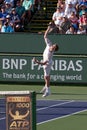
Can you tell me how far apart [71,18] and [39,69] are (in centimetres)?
247

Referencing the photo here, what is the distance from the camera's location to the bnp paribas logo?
8.22 m

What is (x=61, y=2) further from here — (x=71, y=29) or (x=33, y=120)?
(x=33, y=120)

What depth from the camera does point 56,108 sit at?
16094 mm

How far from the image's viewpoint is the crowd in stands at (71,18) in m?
22.8

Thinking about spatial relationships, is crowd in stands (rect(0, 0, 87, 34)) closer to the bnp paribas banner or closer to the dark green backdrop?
the dark green backdrop

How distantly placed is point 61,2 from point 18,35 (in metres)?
2.75

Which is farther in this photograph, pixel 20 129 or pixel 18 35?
pixel 18 35

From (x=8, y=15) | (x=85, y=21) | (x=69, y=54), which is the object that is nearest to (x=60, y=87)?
(x=69, y=54)

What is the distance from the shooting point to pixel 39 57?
22297 millimetres

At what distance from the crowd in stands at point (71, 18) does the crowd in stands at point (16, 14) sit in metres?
1.74

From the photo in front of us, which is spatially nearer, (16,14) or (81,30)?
(81,30)

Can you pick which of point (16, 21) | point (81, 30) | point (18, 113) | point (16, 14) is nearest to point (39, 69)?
point (81, 30)

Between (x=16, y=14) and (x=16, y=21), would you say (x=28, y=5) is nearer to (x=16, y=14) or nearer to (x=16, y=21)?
(x=16, y=14)

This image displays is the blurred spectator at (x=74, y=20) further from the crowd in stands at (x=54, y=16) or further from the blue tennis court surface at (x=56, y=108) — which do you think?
the blue tennis court surface at (x=56, y=108)
